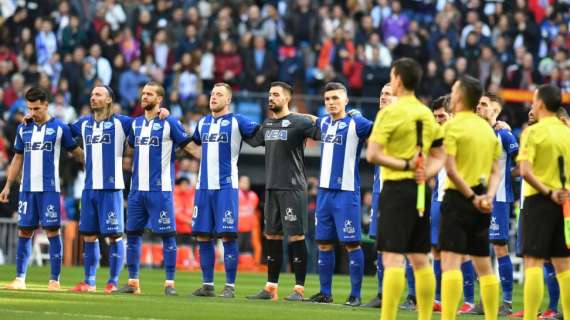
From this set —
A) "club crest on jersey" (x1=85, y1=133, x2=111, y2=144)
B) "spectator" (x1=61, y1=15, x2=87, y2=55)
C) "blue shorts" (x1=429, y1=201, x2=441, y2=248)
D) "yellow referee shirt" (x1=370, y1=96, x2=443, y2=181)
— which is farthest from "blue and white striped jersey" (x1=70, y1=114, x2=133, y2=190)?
"spectator" (x1=61, y1=15, x2=87, y2=55)

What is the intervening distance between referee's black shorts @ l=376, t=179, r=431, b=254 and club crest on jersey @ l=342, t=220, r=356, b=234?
455 centimetres

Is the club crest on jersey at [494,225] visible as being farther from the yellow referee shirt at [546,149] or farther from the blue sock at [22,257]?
the blue sock at [22,257]

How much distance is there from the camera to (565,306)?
12.4 metres

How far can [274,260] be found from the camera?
16.8 m

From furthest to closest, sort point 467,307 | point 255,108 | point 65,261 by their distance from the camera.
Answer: point 255,108 < point 65,261 < point 467,307

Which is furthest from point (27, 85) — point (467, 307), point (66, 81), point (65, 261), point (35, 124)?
point (467, 307)

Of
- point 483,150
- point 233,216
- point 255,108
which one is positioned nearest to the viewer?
point 483,150

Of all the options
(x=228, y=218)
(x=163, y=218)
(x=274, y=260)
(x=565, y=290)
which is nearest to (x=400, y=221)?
(x=565, y=290)

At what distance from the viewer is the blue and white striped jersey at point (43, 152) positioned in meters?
17.4

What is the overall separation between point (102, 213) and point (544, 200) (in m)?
6.71

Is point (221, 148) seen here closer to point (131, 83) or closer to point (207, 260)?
point (207, 260)

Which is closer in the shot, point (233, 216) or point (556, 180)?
point (556, 180)

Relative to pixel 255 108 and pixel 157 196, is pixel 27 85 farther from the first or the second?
pixel 157 196

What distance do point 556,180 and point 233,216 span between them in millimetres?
5454
